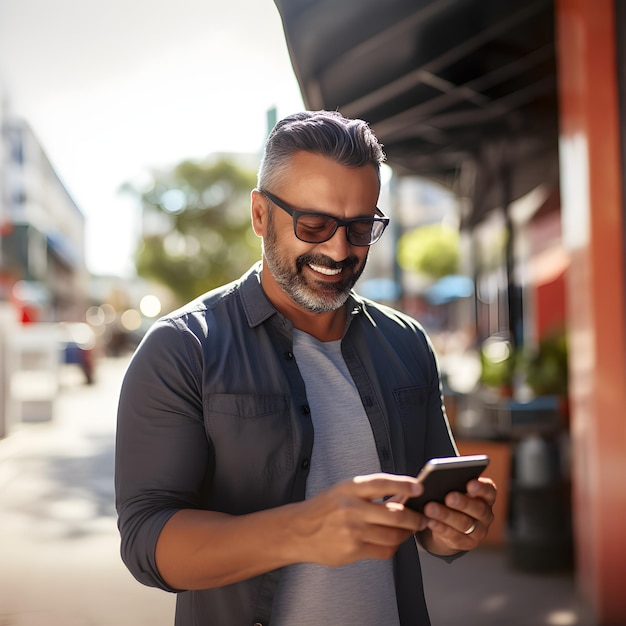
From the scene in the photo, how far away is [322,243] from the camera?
180 cm

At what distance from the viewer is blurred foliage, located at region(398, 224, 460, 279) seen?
156 ft

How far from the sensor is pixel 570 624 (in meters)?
4.43

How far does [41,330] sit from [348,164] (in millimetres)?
13704

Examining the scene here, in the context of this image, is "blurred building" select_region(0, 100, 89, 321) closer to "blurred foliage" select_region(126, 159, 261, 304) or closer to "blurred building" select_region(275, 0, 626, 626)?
"blurred foliage" select_region(126, 159, 261, 304)

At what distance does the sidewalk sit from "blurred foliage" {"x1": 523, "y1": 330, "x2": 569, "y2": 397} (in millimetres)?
1380

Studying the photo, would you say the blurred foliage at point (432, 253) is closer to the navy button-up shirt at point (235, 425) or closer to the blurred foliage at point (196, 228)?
the blurred foliage at point (196, 228)

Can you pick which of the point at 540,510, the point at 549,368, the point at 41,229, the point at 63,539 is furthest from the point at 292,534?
the point at 41,229

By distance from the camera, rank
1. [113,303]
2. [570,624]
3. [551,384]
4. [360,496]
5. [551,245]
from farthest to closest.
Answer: [113,303] < [551,245] < [551,384] < [570,624] < [360,496]

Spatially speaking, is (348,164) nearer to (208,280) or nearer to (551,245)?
(551,245)

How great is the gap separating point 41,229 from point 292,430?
6582 cm

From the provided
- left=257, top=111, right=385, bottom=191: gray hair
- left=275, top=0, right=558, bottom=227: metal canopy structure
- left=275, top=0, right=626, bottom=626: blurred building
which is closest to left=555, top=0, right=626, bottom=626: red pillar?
left=275, top=0, right=626, bottom=626: blurred building

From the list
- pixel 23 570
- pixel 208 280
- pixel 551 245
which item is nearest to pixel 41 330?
pixel 23 570

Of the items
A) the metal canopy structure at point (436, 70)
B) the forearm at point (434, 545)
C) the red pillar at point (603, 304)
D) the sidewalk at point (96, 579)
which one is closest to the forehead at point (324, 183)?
the forearm at point (434, 545)

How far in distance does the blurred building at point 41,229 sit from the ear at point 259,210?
127 feet
